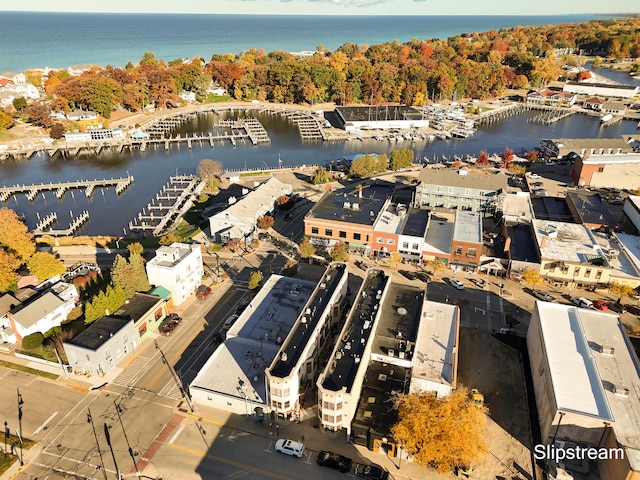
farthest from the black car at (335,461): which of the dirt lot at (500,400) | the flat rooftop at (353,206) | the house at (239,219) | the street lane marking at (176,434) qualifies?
the house at (239,219)

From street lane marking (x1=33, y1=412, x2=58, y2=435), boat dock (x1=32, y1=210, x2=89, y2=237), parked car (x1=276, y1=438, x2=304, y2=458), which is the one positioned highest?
boat dock (x1=32, y1=210, x2=89, y2=237)

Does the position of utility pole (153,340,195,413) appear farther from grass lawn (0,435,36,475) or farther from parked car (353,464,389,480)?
parked car (353,464,389,480)

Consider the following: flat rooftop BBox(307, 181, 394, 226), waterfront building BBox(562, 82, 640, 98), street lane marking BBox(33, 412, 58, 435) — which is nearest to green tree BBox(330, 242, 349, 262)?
flat rooftop BBox(307, 181, 394, 226)

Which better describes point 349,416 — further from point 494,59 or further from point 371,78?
point 494,59

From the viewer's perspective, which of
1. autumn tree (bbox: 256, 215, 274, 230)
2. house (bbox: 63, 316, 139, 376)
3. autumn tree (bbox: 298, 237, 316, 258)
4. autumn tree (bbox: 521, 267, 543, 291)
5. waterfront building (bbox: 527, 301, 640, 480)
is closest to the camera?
waterfront building (bbox: 527, 301, 640, 480)

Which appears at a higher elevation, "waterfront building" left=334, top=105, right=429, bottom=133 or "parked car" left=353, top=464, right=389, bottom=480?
"waterfront building" left=334, top=105, right=429, bottom=133

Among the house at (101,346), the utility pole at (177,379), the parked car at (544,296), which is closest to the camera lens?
the utility pole at (177,379)

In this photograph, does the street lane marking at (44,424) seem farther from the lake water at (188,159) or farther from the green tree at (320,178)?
the green tree at (320,178)

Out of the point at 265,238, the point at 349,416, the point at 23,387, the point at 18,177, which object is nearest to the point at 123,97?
the point at 18,177
